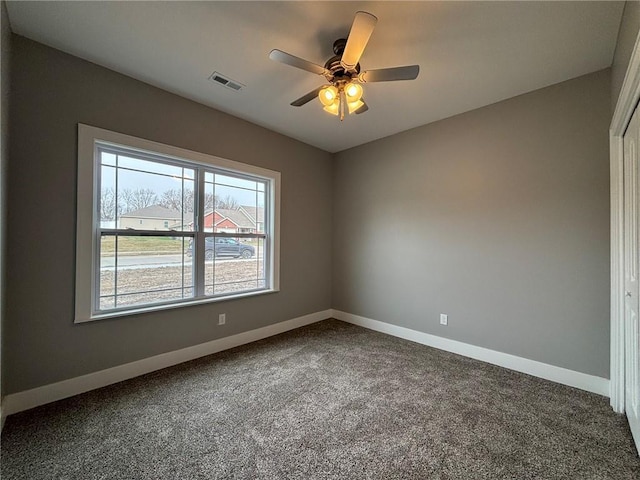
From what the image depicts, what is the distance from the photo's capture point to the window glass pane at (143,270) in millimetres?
2391

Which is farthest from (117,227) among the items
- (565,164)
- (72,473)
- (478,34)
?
(565,164)

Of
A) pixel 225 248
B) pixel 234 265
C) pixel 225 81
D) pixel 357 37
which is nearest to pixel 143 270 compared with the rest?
pixel 225 248

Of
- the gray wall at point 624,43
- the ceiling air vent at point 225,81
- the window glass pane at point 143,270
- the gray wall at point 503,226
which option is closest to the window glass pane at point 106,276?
the window glass pane at point 143,270

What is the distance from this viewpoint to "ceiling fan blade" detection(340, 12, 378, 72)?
4.66 ft

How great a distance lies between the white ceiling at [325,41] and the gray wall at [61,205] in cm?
20

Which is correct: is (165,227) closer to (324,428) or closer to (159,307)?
(159,307)

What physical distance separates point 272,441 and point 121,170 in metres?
2.53

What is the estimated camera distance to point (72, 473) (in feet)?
4.71

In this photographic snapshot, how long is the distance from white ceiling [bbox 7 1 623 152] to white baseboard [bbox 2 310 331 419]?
2.58m

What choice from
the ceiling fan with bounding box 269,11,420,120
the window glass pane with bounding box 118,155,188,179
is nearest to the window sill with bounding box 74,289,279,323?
the window glass pane with bounding box 118,155,188,179

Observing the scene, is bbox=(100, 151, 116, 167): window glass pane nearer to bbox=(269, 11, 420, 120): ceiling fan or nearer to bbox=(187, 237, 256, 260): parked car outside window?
bbox=(187, 237, 256, 260): parked car outside window

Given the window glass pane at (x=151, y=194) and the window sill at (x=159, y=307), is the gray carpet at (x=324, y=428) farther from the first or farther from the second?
the window glass pane at (x=151, y=194)

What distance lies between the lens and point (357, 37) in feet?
5.06

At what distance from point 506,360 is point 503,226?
133 centimetres
